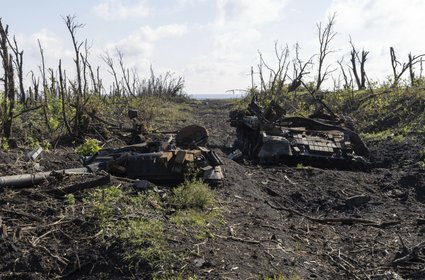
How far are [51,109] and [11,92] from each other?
455 cm

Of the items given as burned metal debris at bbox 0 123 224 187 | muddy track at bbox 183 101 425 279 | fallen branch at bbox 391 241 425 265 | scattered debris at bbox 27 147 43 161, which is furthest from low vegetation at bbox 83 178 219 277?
scattered debris at bbox 27 147 43 161

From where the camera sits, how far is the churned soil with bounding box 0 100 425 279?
4805mm

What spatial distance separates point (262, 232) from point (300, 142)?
5909mm

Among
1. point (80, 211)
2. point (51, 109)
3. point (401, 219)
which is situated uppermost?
point (51, 109)

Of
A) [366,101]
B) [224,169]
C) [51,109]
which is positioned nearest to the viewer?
[224,169]

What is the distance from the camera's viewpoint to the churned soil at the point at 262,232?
189 inches

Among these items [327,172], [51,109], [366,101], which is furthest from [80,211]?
[366,101]

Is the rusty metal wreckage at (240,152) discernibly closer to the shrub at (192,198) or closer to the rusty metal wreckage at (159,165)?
the rusty metal wreckage at (159,165)

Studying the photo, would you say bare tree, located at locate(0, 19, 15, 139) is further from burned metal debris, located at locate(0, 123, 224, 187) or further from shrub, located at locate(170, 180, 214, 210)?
shrub, located at locate(170, 180, 214, 210)

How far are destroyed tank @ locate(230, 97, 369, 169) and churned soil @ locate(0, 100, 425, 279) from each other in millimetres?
1710

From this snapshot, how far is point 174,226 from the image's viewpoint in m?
5.61

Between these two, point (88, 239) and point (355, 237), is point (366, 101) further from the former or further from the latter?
point (88, 239)

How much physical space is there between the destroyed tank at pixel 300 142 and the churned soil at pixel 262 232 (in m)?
1.71

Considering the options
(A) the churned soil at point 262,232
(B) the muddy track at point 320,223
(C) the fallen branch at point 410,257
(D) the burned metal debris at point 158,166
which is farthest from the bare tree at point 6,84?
(C) the fallen branch at point 410,257
